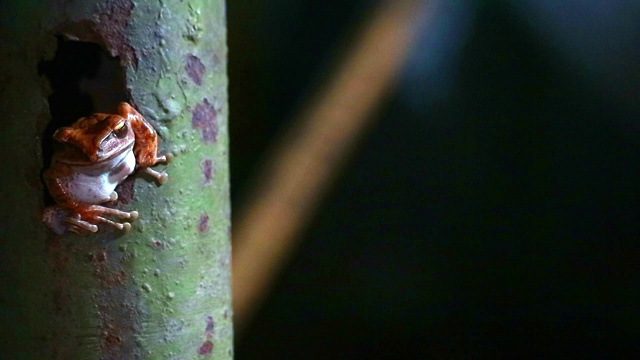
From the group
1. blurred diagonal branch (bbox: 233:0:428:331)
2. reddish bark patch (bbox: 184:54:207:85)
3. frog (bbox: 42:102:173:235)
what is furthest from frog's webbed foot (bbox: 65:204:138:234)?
blurred diagonal branch (bbox: 233:0:428:331)

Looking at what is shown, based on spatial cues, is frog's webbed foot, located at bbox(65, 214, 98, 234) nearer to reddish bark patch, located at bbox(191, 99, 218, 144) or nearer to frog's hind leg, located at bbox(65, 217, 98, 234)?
frog's hind leg, located at bbox(65, 217, 98, 234)

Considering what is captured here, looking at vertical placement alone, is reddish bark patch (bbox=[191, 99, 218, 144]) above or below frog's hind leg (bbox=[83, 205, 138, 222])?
above

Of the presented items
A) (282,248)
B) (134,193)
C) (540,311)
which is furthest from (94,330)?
(540,311)

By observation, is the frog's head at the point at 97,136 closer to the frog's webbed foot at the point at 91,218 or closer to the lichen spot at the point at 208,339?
the frog's webbed foot at the point at 91,218

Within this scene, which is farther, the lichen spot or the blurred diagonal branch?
the blurred diagonal branch

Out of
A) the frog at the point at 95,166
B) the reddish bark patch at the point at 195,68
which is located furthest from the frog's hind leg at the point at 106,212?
the reddish bark patch at the point at 195,68

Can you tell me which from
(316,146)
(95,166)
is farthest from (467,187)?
(95,166)

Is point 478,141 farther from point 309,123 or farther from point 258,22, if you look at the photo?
point 258,22

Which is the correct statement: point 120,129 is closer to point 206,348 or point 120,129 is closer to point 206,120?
point 206,120
